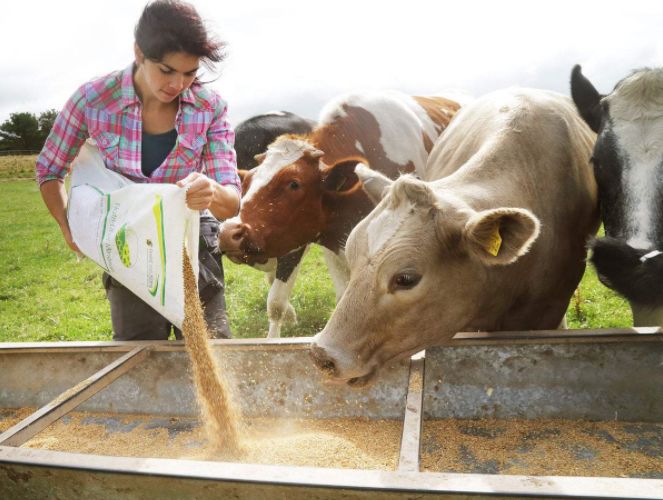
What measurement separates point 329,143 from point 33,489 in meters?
3.32

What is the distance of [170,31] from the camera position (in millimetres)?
2572

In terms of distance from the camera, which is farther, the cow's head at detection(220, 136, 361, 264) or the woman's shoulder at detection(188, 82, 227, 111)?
the cow's head at detection(220, 136, 361, 264)

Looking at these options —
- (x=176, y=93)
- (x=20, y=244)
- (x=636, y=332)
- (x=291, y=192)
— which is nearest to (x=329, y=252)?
(x=291, y=192)

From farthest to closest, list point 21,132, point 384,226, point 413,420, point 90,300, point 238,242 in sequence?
point 21,132 < point 90,300 < point 238,242 < point 384,226 < point 413,420

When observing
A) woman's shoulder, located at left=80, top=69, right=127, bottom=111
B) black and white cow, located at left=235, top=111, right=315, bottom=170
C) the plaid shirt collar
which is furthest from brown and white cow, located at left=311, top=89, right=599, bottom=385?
black and white cow, located at left=235, top=111, right=315, bottom=170

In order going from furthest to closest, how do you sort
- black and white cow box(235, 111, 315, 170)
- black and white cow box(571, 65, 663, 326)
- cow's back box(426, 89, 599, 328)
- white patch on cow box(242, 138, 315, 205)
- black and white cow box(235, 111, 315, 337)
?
black and white cow box(235, 111, 315, 170) < black and white cow box(235, 111, 315, 337) < white patch on cow box(242, 138, 315, 205) < cow's back box(426, 89, 599, 328) < black and white cow box(571, 65, 663, 326)

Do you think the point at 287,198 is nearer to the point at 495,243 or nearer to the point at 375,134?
the point at 375,134

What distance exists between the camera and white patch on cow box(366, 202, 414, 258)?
230cm

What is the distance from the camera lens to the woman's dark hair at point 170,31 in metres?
2.57

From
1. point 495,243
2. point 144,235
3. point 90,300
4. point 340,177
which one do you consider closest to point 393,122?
point 340,177

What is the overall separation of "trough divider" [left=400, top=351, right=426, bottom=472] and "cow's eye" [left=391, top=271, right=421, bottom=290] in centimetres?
41

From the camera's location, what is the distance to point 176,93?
2760 mm

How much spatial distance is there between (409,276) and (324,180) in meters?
2.19

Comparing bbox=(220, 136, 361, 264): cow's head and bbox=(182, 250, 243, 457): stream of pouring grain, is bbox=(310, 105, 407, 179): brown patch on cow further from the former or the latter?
bbox=(182, 250, 243, 457): stream of pouring grain
